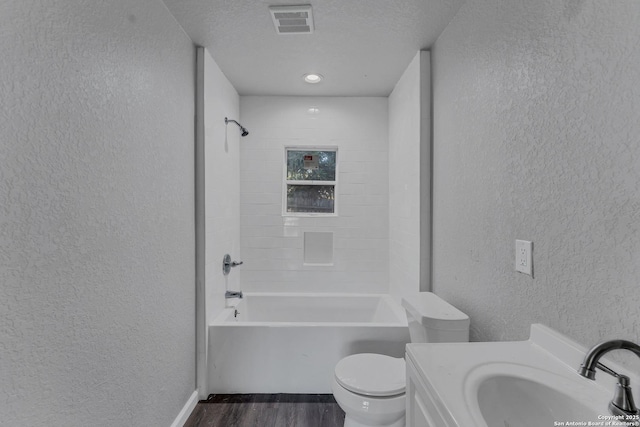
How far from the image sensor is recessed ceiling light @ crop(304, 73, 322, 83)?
2592 mm

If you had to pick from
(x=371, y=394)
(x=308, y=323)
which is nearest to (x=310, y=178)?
(x=308, y=323)

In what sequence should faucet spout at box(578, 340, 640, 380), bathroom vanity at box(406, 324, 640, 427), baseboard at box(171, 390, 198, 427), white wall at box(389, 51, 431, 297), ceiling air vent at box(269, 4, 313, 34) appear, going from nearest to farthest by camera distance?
faucet spout at box(578, 340, 640, 380)
bathroom vanity at box(406, 324, 640, 427)
ceiling air vent at box(269, 4, 313, 34)
baseboard at box(171, 390, 198, 427)
white wall at box(389, 51, 431, 297)

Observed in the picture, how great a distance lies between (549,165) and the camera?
1.06 metres

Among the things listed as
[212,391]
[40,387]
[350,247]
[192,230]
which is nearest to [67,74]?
[40,387]

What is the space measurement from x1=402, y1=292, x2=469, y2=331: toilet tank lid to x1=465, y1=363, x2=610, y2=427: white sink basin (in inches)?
20.7

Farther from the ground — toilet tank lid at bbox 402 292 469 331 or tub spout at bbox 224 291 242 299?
toilet tank lid at bbox 402 292 469 331

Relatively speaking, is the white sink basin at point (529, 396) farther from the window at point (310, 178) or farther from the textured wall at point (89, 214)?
the window at point (310, 178)

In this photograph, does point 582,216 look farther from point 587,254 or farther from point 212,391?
point 212,391

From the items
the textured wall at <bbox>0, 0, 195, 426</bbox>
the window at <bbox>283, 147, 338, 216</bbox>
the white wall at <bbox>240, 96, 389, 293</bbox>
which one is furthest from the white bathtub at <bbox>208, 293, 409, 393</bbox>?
the window at <bbox>283, 147, 338, 216</bbox>

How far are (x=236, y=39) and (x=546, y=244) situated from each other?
2072mm

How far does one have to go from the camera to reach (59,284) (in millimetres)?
1010

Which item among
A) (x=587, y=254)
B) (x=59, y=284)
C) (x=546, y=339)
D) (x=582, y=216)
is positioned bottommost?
(x=546, y=339)

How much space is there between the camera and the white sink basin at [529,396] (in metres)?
0.82

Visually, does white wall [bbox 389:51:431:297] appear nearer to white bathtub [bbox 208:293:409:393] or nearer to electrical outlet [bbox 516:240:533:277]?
white bathtub [bbox 208:293:409:393]
